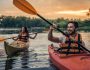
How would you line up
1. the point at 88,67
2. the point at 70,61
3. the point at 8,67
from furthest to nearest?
the point at 8,67
the point at 70,61
the point at 88,67

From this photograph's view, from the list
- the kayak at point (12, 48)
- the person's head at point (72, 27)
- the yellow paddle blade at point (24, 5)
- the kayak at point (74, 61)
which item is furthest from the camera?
the kayak at point (12, 48)

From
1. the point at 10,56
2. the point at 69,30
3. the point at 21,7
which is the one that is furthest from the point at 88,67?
the point at 10,56

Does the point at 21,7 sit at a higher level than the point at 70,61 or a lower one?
higher

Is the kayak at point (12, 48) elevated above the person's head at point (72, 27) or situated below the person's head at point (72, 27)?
below

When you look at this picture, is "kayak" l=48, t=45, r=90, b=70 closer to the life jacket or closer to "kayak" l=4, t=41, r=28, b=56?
the life jacket

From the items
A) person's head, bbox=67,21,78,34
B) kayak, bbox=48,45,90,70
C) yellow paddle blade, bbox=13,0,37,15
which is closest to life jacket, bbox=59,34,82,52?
person's head, bbox=67,21,78,34

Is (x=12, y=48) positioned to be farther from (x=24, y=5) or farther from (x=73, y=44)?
(x=73, y=44)

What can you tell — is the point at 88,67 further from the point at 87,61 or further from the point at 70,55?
the point at 70,55

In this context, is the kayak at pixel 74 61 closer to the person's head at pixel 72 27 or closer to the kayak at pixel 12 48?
the person's head at pixel 72 27

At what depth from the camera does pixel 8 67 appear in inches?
514

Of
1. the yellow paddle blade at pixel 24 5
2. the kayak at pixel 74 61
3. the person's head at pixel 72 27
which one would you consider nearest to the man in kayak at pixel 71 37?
the person's head at pixel 72 27

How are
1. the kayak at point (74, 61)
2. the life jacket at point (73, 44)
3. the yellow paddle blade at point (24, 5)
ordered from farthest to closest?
the yellow paddle blade at point (24, 5) < the life jacket at point (73, 44) < the kayak at point (74, 61)

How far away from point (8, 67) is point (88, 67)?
4586mm

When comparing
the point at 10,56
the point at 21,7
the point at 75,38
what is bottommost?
the point at 10,56
